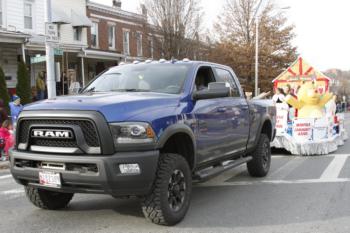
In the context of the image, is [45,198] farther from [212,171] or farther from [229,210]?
[229,210]

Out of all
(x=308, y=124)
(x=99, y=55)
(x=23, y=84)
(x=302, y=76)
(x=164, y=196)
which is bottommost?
(x=164, y=196)

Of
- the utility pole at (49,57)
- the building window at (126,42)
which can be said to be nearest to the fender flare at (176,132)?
the utility pole at (49,57)

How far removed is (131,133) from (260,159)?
12.7 feet

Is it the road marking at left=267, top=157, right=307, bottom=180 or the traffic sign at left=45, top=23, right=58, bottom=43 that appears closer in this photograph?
the road marking at left=267, top=157, right=307, bottom=180

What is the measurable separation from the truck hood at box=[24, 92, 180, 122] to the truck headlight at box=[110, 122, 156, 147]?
0.08 meters

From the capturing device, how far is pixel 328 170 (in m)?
8.75

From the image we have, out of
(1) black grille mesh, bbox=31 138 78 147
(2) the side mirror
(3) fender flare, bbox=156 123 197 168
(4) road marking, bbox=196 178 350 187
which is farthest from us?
(4) road marking, bbox=196 178 350 187

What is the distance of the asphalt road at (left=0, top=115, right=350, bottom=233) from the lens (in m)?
5.12

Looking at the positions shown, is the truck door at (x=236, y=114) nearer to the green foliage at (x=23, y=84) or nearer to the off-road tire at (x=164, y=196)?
the off-road tire at (x=164, y=196)

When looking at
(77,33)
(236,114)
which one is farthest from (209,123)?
(77,33)

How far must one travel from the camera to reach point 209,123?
231 inches

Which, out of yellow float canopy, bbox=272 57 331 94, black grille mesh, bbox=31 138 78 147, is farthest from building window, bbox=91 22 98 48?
black grille mesh, bbox=31 138 78 147

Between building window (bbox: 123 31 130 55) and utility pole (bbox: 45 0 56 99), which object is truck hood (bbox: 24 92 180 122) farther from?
building window (bbox: 123 31 130 55)

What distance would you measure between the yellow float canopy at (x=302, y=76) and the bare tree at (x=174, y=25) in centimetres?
973
